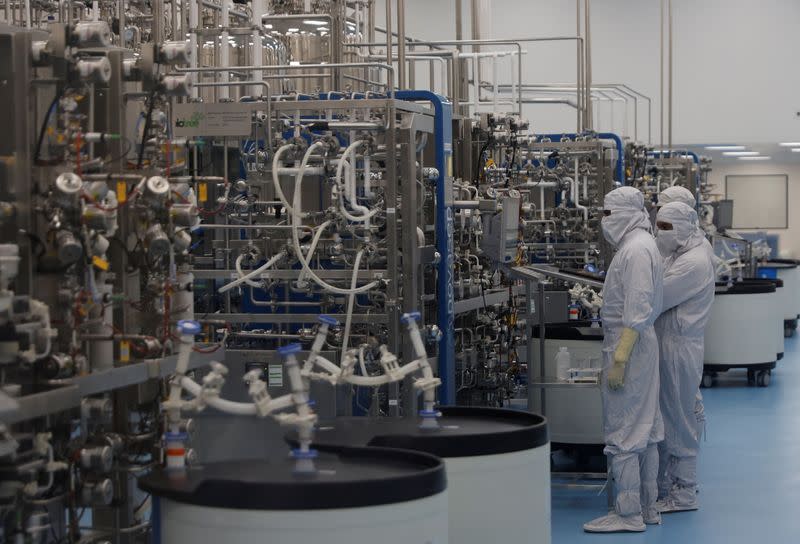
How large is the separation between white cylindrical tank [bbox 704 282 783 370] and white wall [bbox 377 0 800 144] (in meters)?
5.31

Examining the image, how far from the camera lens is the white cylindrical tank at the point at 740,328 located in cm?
1051

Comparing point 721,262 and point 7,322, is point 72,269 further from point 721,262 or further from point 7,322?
point 721,262

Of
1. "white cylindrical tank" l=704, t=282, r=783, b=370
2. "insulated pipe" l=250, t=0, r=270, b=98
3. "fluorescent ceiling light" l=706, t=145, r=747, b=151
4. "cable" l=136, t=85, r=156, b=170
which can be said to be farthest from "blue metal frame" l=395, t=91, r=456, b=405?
"fluorescent ceiling light" l=706, t=145, r=747, b=151

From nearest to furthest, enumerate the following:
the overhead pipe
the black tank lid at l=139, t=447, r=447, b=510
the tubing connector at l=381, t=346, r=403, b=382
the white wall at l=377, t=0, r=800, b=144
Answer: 1. the black tank lid at l=139, t=447, r=447, b=510
2. the tubing connector at l=381, t=346, r=403, b=382
3. the overhead pipe
4. the white wall at l=377, t=0, r=800, b=144

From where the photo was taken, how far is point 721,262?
1095 centimetres

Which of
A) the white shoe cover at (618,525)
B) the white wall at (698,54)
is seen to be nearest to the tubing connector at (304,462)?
the white shoe cover at (618,525)

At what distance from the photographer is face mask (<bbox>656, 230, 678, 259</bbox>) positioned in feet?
21.0

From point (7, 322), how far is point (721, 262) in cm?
876

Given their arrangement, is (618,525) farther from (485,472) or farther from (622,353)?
(485,472)

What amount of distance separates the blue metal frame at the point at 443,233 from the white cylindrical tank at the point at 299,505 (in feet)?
8.76

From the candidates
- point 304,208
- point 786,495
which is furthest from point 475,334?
point 786,495

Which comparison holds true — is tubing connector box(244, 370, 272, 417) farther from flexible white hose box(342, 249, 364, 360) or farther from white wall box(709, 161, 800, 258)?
white wall box(709, 161, 800, 258)

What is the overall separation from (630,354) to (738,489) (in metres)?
1.75

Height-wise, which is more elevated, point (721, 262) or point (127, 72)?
point (127, 72)
